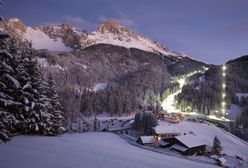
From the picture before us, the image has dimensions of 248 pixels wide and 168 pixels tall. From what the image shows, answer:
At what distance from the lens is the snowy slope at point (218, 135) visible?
74912 millimetres

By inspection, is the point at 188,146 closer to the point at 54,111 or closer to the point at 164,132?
the point at 164,132

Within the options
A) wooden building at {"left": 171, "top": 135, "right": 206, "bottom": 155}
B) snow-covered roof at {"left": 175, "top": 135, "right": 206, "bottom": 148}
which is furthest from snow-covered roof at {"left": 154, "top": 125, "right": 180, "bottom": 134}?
wooden building at {"left": 171, "top": 135, "right": 206, "bottom": 155}

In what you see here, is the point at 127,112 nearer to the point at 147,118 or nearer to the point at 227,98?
the point at 147,118

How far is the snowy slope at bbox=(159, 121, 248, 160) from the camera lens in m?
Answer: 74.9

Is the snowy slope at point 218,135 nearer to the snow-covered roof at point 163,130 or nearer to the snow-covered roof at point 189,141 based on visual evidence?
the snow-covered roof at point 163,130

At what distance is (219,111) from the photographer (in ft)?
573

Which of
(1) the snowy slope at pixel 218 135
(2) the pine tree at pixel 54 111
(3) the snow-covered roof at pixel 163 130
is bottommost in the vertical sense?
(1) the snowy slope at pixel 218 135

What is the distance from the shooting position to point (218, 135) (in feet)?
301

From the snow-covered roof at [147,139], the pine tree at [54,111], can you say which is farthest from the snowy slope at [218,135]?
the pine tree at [54,111]

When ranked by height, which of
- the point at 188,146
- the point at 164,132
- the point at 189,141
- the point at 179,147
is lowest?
the point at 179,147

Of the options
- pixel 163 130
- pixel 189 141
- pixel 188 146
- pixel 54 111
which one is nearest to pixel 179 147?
pixel 188 146

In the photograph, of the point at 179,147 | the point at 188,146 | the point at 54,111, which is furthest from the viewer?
the point at 179,147

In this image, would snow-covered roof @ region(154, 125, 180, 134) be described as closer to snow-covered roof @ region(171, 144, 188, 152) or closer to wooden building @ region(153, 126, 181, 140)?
wooden building @ region(153, 126, 181, 140)

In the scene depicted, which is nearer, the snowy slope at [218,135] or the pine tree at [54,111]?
the pine tree at [54,111]
